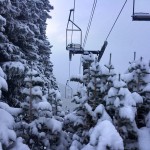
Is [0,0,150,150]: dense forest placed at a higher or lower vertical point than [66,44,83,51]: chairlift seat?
lower

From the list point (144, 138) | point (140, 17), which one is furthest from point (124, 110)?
point (140, 17)

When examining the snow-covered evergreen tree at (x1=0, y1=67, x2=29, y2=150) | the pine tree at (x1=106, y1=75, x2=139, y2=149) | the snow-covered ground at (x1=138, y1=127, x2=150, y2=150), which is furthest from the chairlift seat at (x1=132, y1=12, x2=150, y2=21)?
the snow-covered evergreen tree at (x1=0, y1=67, x2=29, y2=150)

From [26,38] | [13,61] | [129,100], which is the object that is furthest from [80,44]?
[129,100]

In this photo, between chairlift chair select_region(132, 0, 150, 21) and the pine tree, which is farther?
chairlift chair select_region(132, 0, 150, 21)

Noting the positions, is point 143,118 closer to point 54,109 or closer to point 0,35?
point 54,109

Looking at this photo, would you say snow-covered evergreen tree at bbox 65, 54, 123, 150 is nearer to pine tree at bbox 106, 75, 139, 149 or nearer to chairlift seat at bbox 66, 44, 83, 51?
pine tree at bbox 106, 75, 139, 149

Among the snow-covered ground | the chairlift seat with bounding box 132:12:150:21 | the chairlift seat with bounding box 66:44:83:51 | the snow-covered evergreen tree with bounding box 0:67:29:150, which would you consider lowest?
the snow-covered ground

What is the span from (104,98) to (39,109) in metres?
1.62

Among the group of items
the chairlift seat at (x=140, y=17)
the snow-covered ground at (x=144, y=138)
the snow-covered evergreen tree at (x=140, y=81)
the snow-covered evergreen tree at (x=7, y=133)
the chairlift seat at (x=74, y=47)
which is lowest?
the snow-covered ground at (x=144, y=138)

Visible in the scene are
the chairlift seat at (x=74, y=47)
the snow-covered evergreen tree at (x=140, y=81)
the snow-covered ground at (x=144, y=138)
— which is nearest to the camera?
the snow-covered ground at (x=144, y=138)

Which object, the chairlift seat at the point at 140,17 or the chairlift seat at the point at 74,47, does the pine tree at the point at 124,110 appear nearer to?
the chairlift seat at the point at 140,17

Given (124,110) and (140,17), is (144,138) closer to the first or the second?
(124,110)

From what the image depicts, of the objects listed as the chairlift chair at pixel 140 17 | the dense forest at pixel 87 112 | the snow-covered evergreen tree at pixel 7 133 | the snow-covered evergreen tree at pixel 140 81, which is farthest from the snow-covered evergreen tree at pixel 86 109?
the chairlift chair at pixel 140 17

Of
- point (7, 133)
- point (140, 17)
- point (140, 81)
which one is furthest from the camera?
point (140, 17)
